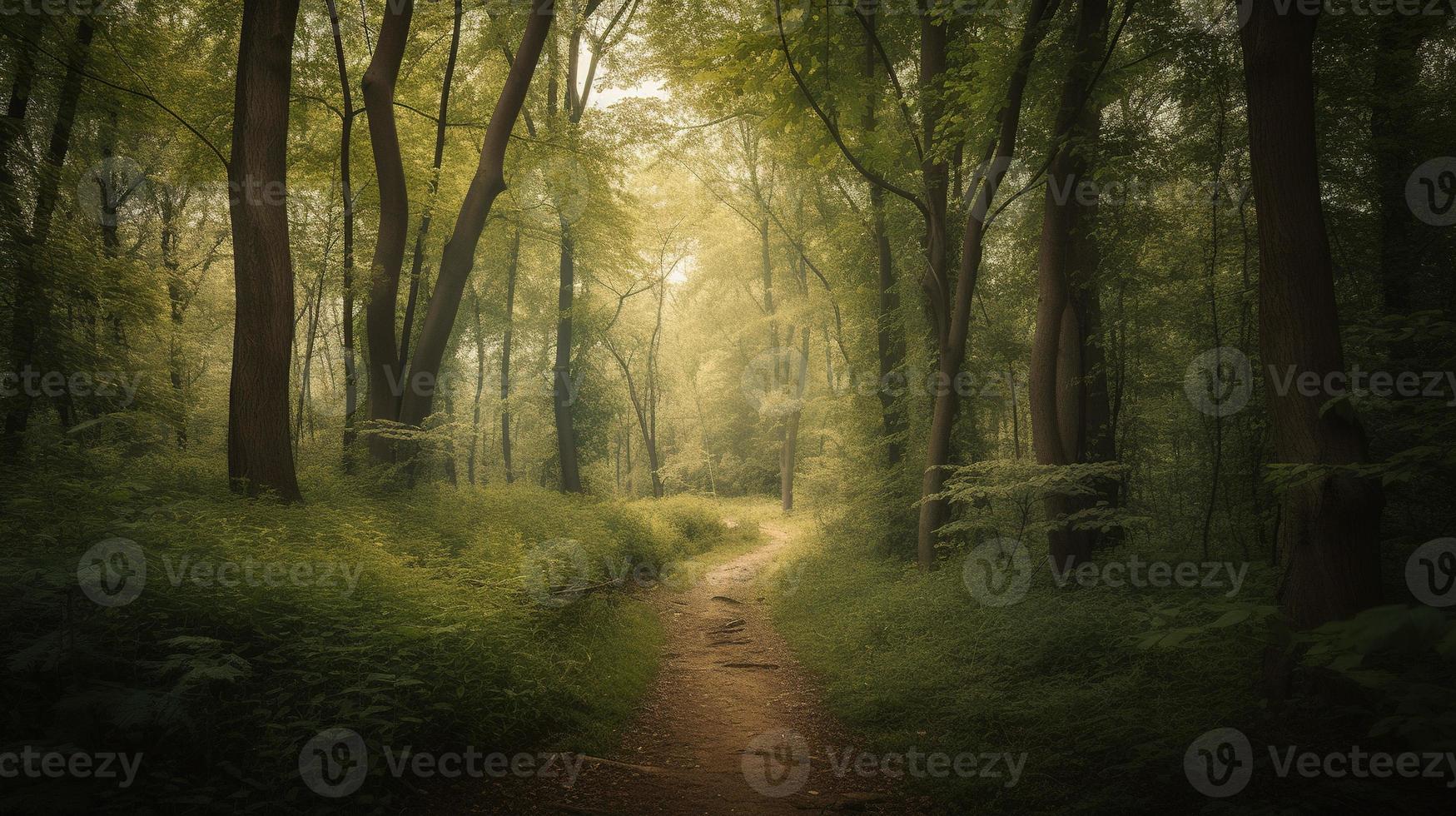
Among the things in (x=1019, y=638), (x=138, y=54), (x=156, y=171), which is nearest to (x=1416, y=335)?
(x=1019, y=638)

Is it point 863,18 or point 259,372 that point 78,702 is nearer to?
point 259,372

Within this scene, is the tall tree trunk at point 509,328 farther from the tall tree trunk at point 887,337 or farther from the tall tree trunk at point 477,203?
the tall tree trunk at point 887,337

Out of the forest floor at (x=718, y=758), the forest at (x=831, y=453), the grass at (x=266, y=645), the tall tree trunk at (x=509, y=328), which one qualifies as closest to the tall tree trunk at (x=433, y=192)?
the forest at (x=831, y=453)

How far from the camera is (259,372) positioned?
6.75 metres

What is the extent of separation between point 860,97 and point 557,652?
8.34 meters

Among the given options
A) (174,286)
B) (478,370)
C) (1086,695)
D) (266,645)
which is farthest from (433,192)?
(478,370)

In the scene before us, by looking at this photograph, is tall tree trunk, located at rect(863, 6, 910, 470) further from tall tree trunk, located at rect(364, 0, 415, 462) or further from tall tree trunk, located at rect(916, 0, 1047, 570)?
tall tree trunk, located at rect(364, 0, 415, 462)

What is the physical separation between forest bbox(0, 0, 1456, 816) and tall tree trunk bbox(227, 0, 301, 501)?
0.16 feet

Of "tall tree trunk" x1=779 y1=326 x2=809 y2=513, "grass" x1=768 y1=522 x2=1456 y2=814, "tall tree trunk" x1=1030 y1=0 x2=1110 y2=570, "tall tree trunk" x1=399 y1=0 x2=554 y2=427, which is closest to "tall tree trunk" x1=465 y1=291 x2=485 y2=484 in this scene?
"tall tree trunk" x1=399 y1=0 x2=554 y2=427

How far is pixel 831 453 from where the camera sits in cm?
1584

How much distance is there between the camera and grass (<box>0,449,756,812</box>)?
2.99 metres

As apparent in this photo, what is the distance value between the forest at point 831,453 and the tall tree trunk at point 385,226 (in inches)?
2.7

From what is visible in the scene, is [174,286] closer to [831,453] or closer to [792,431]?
[831,453]

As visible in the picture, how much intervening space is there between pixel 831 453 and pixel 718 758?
37.0ft
